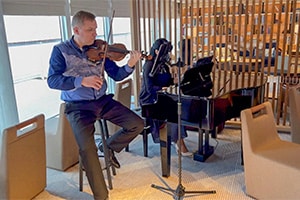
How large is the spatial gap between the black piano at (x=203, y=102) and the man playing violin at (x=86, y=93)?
0.96ft

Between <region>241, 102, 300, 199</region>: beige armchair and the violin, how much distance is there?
1.10 m

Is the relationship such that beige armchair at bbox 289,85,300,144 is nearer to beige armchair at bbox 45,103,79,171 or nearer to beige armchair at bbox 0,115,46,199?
beige armchair at bbox 45,103,79,171

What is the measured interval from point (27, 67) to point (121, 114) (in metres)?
1.79

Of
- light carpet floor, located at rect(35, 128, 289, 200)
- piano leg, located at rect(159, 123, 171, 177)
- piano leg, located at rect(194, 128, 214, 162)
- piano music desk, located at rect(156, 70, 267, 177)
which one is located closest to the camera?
piano music desk, located at rect(156, 70, 267, 177)

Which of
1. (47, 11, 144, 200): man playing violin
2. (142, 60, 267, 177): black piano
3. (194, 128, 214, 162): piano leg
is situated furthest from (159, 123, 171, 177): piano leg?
(194, 128, 214, 162): piano leg

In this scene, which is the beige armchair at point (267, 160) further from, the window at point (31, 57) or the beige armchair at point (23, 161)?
the window at point (31, 57)

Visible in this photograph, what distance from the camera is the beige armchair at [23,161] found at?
2146mm

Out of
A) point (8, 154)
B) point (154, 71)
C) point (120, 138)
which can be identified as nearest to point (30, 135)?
point (8, 154)

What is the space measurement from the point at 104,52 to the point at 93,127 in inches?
25.2

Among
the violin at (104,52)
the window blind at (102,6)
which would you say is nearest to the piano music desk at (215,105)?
the violin at (104,52)

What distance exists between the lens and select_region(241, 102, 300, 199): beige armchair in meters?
2.11

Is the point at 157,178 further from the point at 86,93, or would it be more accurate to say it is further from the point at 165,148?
the point at 86,93

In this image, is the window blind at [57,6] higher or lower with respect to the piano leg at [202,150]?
higher

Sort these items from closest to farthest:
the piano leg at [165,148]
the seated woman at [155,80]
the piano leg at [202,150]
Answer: the piano leg at [165,148], the seated woman at [155,80], the piano leg at [202,150]
